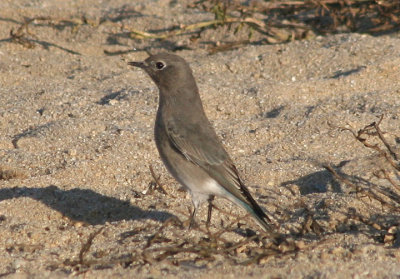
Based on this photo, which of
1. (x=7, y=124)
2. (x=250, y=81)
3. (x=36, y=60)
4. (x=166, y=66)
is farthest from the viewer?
(x=36, y=60)

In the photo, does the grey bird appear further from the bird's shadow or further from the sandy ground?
the bird's shadow

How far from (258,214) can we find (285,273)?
0.75m

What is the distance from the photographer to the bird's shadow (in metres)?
5.40

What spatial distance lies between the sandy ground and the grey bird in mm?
240

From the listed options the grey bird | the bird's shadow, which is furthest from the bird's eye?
the bird's shadow

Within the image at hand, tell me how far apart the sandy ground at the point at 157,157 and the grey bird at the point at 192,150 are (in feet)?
0.79

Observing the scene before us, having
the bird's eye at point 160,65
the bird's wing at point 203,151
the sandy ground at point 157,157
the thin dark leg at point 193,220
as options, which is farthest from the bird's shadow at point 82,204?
the bird's eye at point 160,65

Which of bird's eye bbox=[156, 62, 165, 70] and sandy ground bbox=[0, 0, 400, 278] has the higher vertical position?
bird's eye bbox=[156, 62, 165, 70]

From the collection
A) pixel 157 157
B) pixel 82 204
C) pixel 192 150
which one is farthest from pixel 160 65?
pixel 82 204

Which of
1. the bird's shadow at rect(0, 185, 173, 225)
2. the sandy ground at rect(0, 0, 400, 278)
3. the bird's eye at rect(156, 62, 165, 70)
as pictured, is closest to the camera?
the sandy ground at rect(0, 0, 400, 278)

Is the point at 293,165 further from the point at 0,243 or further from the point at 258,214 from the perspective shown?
the point at 0,243

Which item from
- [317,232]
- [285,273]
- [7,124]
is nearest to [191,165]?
[317,232]

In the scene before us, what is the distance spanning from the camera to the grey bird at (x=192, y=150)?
509 centimetres

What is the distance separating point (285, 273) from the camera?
4.05 metres
